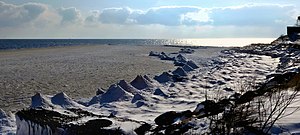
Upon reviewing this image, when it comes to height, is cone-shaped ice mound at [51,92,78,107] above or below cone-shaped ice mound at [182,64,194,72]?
above

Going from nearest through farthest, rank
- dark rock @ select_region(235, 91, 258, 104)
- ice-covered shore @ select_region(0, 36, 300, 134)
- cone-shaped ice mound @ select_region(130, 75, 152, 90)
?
1. ice-covered shore @ select_region(0, 36, 300, 134)
2. dark rock @ select_region(235, 91, 258, 104)
3. cone-shaped ice mound @ select_region(130, 75, 152, 90)

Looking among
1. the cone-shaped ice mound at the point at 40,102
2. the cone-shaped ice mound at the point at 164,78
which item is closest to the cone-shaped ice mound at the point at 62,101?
the cone-shaped ice mound at the point at 40,102

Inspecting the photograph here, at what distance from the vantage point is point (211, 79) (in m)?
13.5

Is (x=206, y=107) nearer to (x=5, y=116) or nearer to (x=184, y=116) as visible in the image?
(x=184, y=116)

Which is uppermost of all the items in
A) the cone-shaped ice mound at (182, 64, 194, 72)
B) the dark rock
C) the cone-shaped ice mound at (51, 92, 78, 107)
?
the dark rock

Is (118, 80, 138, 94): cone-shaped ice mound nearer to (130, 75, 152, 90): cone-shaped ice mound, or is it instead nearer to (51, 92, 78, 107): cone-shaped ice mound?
(130, 75, 152, 90): cone-shaped ice mound

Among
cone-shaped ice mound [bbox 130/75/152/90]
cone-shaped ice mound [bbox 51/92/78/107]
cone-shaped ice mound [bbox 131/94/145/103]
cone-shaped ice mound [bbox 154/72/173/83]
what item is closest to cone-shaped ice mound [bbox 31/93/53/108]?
cone-shaped ice mound [bbox 51/92/78/107]

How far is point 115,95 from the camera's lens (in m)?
9.22

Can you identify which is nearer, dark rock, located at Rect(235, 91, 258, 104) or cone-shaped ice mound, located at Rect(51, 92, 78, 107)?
dark rock, located at Rect(235, 91, 258, 104)

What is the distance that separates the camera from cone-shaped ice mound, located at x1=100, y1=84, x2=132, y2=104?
9.01 metres

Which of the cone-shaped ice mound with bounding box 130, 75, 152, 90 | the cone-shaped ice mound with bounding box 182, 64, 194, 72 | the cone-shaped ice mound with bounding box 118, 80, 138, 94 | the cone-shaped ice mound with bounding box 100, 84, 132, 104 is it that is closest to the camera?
the cone-shaped ice mound with bounding box 100, 84, 132, 104

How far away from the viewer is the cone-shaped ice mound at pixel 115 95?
9015 millimetres

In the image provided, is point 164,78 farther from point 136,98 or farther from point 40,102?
point 40,102

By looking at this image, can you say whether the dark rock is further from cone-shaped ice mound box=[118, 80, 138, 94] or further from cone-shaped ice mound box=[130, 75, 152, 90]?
cone-shaped ice mound box=[130, 75, 152, 90]
